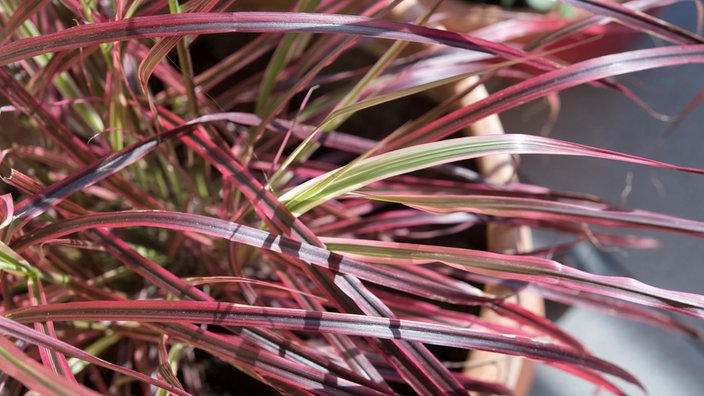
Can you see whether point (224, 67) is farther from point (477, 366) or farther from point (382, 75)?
point (477, 366)

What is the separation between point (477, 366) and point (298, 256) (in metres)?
0.21

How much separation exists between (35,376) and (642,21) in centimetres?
36

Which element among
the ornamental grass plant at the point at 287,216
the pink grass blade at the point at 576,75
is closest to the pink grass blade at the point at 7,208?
the ornamental grass plant at the point at 287,216

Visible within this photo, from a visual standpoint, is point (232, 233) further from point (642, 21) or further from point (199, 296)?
point (642, 21)

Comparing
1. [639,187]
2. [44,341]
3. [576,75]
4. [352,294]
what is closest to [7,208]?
[44,341]

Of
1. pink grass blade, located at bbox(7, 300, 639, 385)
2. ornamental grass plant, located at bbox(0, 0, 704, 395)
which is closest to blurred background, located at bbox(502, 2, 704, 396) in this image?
ornamental grass plant, located at bbox(0, 0, 704, 395)

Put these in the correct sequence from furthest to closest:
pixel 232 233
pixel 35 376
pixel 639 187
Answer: pixel 639 187, pixel 232 233, pixel 35 376

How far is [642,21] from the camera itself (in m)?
0.39

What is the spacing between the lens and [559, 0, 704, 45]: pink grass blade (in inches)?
15.1

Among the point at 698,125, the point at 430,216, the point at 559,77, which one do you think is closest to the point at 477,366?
the point at 430,216

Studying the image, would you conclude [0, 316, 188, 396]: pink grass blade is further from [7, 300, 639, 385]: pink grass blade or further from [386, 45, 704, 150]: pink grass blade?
[386, 45, 704, 150]: pink grass blade

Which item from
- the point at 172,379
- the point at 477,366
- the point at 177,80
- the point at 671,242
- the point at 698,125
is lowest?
the point at 172,379

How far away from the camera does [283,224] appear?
37 cm

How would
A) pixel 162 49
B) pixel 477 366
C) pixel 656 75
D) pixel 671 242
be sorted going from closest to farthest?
pixel 162 49 → pixel 477 366 → pixel 671 242 → pixel 656 75
